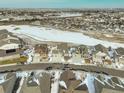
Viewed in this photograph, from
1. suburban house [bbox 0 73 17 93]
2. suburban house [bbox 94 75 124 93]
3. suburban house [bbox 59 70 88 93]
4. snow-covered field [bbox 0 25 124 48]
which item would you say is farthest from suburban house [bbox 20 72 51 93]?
snow-covered field [bbox 0 25 124 48]

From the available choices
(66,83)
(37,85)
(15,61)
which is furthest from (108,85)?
(15,61)

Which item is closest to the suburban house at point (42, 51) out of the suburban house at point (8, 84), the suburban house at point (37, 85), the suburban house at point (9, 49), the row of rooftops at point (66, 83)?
the suburban house at point (9, 49)

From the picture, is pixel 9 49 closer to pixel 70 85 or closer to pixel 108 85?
pixel 70 85

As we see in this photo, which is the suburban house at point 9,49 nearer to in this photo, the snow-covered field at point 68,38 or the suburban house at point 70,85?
the snow-covered field at point 68,38

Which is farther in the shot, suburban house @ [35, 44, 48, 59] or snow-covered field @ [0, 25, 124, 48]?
snow-covered field @ [0, 25, 124, 48]

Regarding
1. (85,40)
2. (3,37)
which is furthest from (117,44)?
(3,37)

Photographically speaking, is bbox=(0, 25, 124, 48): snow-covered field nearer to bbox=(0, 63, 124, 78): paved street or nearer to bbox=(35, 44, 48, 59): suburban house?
bbox=(35, 44, 48, 59): suburban house

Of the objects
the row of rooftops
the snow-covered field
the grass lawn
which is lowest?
the snow-covered field

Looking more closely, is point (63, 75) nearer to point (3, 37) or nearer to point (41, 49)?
point (41, 49)

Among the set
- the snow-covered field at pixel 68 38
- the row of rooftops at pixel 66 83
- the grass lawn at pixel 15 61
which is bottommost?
the snow-covered field at pixel 68 38

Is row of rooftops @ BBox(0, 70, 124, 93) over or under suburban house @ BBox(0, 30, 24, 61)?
over

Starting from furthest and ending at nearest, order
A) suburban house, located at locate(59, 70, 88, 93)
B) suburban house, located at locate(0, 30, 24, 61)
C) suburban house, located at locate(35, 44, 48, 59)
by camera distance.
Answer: suburban house, located at locate(35, 44, 48, 59)
suburban house, located at locate(0, 30, 24, 61)
suburban house, located at locate(59, 70, 88, 93)
